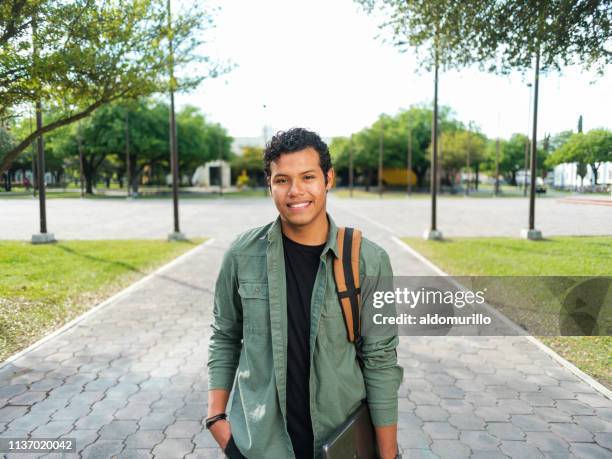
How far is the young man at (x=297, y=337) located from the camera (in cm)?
203

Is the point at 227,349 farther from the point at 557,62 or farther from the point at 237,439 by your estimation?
the point at 557,62

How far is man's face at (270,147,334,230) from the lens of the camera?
2059mm

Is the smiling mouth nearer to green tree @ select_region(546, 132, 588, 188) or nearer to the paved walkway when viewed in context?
the paved walkway

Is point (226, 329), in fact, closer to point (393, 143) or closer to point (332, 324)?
point (332, 324)

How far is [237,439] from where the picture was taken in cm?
211

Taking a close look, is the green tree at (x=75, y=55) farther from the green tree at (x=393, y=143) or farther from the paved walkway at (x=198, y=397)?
the green tree at (x=393, y=143)

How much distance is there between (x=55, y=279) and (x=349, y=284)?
7.52 meters

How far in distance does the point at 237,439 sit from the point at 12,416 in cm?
289

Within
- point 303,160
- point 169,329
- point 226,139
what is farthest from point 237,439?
point 226,139

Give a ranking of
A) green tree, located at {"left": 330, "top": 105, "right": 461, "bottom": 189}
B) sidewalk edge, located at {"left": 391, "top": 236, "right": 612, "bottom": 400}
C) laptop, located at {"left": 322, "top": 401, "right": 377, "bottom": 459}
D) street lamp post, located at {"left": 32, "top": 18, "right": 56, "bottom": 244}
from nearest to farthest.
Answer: laptop, located at {"left": 322, "top": 401, "right": 377, "bottom": 459} → sidewalk edge, located at {"left": 391, "top": 236, "right": 612, "bottom": 400} → street lamp post, located at {"left": 32, "top": 18, "right": 56, "bottom": 244} → green tree, located at {"left": 330, "top": 105, "right": 461, "bottom": 189}

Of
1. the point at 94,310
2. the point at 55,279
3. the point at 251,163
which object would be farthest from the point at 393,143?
the point at 94,310

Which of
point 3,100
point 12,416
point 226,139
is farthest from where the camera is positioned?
point 226,139

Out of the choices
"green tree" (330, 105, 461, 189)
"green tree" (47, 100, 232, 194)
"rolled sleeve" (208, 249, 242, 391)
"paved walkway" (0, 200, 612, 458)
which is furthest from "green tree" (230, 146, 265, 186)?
"rolled sleeve" (208, 249, 242, 391)

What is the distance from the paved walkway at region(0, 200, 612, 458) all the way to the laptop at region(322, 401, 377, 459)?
170cm
